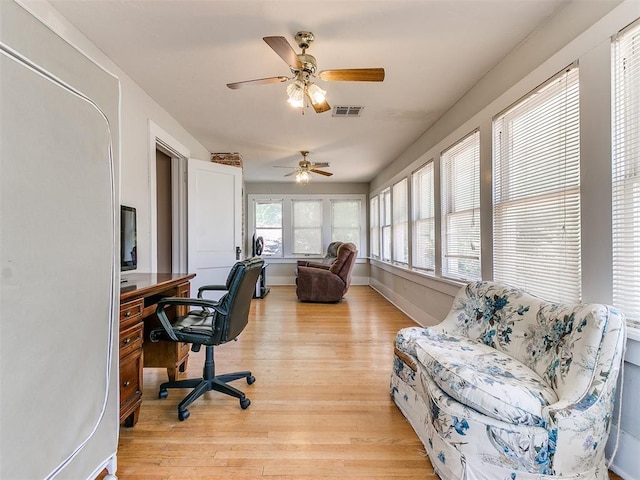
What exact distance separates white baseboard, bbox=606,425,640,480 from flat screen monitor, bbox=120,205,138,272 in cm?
300

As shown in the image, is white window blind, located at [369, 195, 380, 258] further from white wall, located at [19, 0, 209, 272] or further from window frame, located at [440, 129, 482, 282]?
white wall, located at [19, 0, 209, 272]

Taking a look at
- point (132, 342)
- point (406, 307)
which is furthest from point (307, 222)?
point (132, 342)

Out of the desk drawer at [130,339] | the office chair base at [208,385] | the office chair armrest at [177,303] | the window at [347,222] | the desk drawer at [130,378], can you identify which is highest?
the window at [347,222]

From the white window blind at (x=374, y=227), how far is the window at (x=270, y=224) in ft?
7.37

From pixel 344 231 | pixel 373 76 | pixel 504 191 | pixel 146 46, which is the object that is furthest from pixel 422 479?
pixel 344 231

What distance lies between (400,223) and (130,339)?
430 cm

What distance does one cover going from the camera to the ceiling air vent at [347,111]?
3.11 m

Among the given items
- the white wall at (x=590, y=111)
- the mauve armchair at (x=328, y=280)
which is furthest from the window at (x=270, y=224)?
the white wall at (x=590, y=111)

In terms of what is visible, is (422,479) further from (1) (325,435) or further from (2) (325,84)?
(2) (325,84)

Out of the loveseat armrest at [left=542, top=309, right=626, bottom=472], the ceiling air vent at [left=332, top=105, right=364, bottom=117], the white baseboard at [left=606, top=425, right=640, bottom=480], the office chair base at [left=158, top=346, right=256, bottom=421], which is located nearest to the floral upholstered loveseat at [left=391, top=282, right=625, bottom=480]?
the loveseat armrest at [left=542, top=309, right=626, bottom=472]

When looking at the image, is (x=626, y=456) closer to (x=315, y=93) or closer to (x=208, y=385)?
(x=208, y=385)

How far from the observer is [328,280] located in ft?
17.2

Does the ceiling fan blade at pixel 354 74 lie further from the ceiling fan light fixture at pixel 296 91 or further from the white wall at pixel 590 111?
the white wall at pixel 590 111

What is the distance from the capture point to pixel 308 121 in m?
3.47
